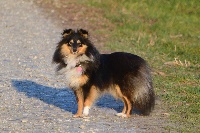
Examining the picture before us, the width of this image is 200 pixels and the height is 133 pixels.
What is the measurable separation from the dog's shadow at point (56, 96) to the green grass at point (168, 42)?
79 cm

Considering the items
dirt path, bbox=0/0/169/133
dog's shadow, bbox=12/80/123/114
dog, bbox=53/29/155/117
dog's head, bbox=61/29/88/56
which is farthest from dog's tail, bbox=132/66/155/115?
dog's head, bbox=61/29/88/56

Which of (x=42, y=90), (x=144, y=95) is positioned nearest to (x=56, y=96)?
(x=42, y=90)

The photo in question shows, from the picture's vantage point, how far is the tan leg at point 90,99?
7805 mm

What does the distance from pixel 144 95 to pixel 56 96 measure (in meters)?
1.95

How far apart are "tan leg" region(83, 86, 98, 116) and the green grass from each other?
3.41 ft

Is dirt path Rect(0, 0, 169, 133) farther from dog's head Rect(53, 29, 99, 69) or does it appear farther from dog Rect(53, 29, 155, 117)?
dog's head Rect(53, 29, 99, 69)

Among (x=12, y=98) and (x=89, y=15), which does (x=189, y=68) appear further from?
(x=89, y=15)

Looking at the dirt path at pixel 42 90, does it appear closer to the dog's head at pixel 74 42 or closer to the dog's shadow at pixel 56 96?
the dog's shadow at pixel 56 96

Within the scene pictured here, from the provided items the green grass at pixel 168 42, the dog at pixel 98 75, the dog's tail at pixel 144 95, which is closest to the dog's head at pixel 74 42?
the dog at pixel 98 75

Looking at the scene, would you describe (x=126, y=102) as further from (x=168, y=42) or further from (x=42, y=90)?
(x=168, y=42)

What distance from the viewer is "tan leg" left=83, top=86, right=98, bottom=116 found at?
25.6ft

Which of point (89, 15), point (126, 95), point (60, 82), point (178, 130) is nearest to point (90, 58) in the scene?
point (126, 95)

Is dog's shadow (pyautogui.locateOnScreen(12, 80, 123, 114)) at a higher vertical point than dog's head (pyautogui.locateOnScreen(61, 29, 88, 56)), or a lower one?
lower

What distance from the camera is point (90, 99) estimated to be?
784cm
